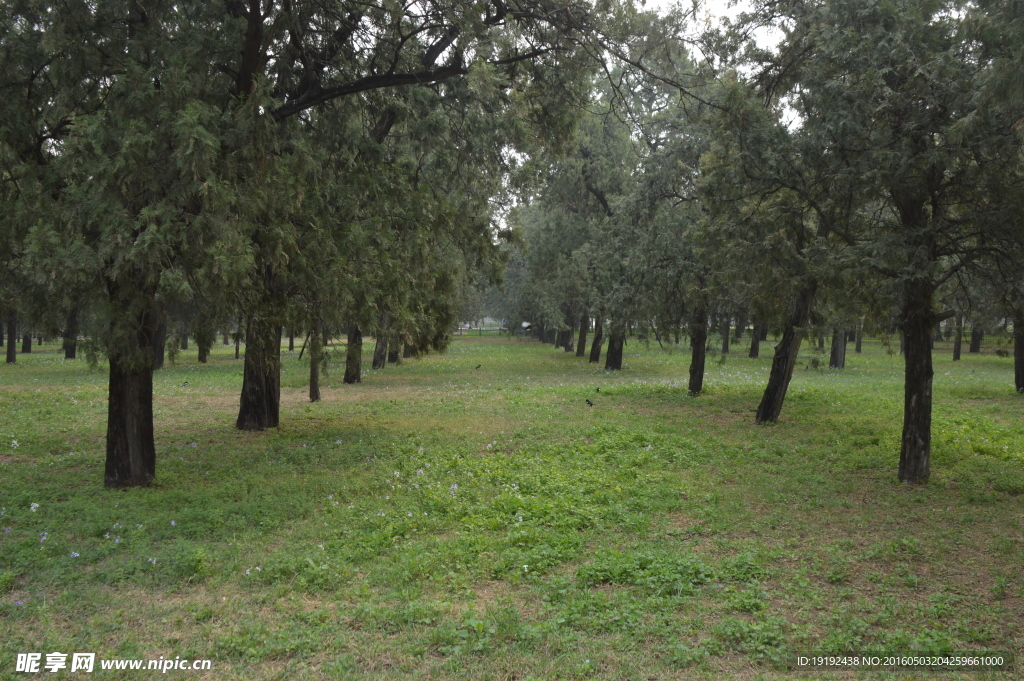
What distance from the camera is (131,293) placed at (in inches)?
316

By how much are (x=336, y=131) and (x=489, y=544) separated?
841 cm

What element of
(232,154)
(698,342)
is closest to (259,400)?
(232,154)

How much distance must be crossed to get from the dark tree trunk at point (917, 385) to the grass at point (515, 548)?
32 centimetres

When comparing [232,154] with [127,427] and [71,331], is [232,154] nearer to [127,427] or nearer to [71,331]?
[71,331]

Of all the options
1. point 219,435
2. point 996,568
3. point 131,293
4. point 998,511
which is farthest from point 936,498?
point 219,435

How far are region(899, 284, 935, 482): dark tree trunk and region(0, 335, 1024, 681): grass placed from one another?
322mm

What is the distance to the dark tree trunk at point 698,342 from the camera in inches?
751

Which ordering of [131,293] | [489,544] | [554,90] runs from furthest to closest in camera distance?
[554,90]
[131,293]
[489,544]

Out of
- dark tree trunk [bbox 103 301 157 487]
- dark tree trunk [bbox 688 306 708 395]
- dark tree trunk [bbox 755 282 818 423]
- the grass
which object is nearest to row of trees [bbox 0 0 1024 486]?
dark tree trunk [bbox 103 301 157 487]

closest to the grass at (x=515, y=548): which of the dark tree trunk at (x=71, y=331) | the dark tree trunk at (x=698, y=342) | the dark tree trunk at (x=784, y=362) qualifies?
the dark tree trunk at (x=784, y=362)

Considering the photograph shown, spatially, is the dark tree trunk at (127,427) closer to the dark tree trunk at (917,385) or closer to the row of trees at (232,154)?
the row of trees at (232,154)

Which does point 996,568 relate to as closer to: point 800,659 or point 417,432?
point 800,659

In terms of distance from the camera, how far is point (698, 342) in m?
19.5

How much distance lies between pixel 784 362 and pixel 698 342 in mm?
4257
